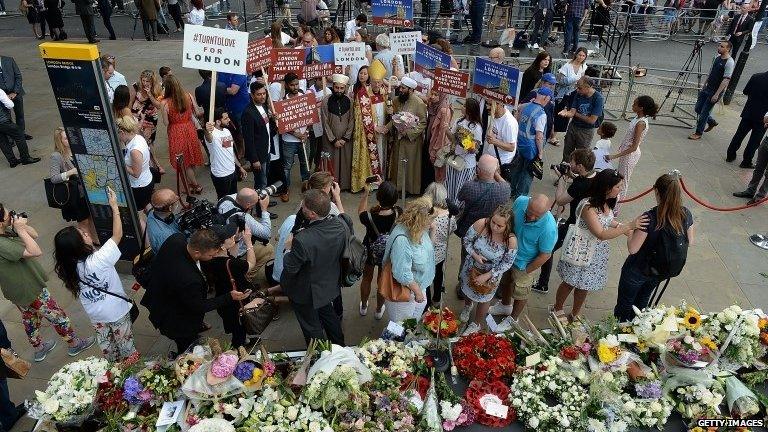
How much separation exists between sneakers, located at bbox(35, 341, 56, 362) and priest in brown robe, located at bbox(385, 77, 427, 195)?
4.76m

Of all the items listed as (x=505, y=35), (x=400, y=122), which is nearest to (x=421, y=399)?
(x=400, y=122)

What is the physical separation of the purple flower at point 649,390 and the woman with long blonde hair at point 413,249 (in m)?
1.83

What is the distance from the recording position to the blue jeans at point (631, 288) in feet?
16.0

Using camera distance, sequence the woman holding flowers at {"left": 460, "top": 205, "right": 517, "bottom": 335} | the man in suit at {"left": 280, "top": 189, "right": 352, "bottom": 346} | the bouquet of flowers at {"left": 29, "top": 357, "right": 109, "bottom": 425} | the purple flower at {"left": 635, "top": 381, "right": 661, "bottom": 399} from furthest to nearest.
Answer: the woman holding flowers at {"left": 460, "top": 205, "right": 517, "bottom": 335} → the man in suit at {"left": 280, "top": 189, "right": 352, "bottom": 346} → the purple flower at {"left": 635, "top": 381, "right": 661, "bottom": 399} → the bouquet of flowers at {"left": 29, "top": 357, "right": 109, "bottom": 425}

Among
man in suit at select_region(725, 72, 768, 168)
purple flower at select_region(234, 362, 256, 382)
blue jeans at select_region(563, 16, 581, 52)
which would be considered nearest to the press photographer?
purple flower at select_region(234, 362, 256, 382)

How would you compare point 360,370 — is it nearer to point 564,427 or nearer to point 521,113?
point 564,427

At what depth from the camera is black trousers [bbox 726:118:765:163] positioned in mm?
8633

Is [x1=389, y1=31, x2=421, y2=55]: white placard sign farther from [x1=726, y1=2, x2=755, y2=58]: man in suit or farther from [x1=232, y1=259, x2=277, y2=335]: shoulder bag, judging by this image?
[x1=726, y1=2, x2=755, y2=58]: man in suit

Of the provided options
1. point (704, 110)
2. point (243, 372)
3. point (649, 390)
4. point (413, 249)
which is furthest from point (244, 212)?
point (704, 110)

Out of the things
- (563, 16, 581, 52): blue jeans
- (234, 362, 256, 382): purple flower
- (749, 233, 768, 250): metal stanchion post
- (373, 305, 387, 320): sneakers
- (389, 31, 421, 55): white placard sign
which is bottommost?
(373, 305, 387, 320): sneakers

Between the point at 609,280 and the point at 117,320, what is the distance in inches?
210

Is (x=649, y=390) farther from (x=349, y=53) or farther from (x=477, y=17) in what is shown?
(x=477, y=17)

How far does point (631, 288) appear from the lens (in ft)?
16.2

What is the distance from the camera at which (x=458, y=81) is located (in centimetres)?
677
